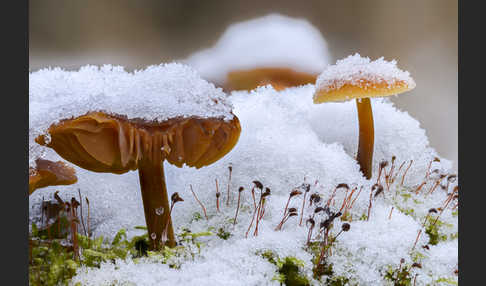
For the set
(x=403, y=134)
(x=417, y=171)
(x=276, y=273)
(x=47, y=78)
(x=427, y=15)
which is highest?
(x=427, y=15)

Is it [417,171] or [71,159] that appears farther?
[417,171]

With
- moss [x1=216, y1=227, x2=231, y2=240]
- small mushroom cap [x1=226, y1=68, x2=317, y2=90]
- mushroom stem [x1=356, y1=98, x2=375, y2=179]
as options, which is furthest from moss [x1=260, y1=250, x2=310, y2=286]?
small mushroom cap [x1=226, y1=68, x2=317, y2=90]

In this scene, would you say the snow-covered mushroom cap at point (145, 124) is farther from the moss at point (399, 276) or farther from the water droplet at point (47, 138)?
the moss at point (399, 276)

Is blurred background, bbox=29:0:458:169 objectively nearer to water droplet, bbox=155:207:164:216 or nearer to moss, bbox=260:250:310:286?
water droplet, bbox=155:207:164:216

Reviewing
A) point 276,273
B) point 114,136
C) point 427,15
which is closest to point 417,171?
point 427,15

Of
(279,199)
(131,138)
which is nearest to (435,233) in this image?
(279,199)

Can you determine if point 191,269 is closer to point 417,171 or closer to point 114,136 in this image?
point 114,136
